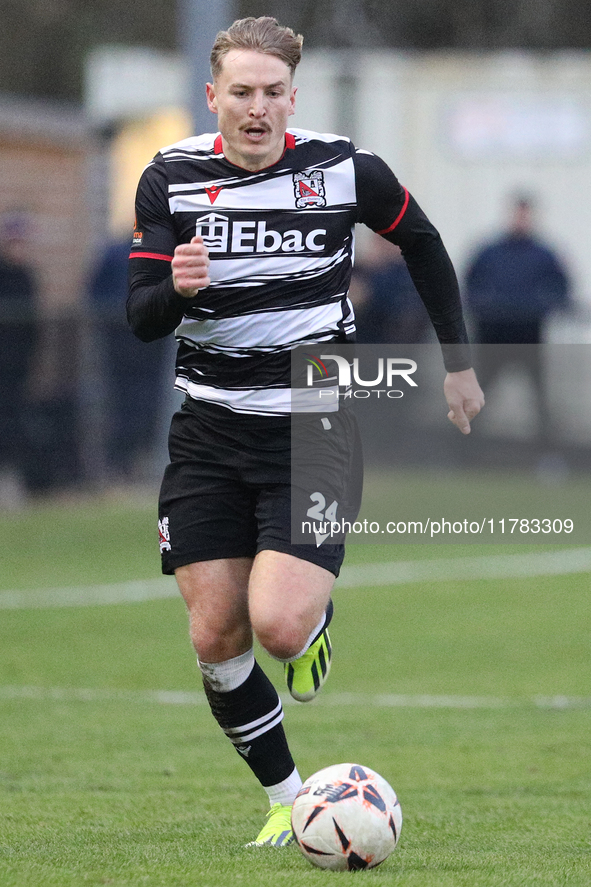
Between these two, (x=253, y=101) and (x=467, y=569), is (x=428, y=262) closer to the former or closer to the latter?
(x=253, y=101)

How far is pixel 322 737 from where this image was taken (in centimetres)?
757

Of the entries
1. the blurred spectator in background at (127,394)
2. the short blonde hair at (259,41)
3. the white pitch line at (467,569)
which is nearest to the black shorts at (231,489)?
the short blonde hair at (259,41)

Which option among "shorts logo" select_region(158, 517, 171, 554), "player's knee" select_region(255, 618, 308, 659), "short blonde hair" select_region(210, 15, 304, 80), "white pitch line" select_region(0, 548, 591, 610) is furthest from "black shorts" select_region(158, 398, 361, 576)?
"white pitch line" select_region(0, 548, 591, 610)

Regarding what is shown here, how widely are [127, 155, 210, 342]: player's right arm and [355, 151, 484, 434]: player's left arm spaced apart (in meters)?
0.69

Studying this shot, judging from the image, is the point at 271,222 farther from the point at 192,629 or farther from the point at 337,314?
the point at 192,629

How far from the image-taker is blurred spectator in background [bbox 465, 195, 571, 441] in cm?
1742

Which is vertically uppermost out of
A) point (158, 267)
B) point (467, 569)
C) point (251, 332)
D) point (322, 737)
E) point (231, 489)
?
point (158, 267)

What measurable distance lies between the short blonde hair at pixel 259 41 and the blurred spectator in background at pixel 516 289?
12.3 meters

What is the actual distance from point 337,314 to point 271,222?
15.4 inches

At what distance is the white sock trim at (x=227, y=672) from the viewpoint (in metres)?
5.32

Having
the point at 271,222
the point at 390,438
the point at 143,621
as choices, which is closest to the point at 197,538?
the point at 271,222

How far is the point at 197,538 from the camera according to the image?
526 cm

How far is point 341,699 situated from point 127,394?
8.00 meters

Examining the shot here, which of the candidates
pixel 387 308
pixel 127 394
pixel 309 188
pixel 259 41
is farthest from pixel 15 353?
pixel 259 41
